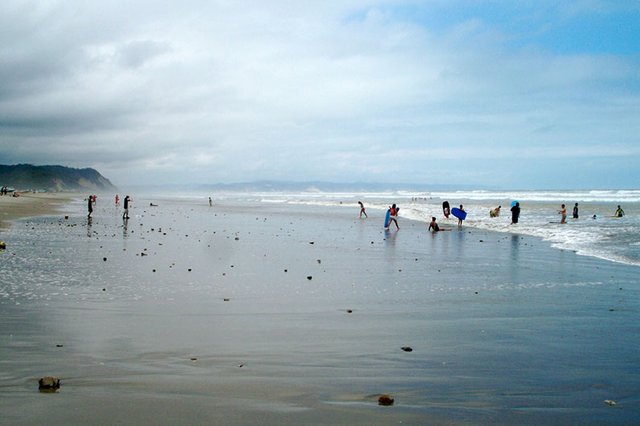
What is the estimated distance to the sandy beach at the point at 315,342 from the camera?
5941 millimetres

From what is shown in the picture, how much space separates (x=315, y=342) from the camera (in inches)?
342

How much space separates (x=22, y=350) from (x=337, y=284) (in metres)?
8.15

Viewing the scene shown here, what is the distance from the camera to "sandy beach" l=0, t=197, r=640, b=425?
5941 millimetres

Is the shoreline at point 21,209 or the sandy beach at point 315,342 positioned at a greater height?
the shoreline at point 21,209

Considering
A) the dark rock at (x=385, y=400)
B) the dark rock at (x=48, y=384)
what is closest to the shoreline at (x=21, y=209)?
the dark rock at (x=48, y=384)

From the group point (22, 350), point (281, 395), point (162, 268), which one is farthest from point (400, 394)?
point (162, 268)

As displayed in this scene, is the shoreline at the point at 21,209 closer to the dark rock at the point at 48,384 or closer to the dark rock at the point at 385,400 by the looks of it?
the dark rock at the point at 48,384

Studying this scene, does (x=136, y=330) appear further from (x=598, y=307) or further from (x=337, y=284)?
(x=598, y=307)

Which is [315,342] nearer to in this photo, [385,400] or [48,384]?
[385,400]

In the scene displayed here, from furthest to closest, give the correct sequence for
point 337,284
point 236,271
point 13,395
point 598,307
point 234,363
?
point 236,271, point 337,284, point 598,307, point 234,363, point 13,395

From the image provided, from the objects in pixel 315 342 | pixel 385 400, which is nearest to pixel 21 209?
pixel 315 342

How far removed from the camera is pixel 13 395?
6031 mm

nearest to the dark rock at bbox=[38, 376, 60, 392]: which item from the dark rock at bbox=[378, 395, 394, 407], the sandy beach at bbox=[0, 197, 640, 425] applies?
the sandy beach at bbox=[0, 197, 640, 425]

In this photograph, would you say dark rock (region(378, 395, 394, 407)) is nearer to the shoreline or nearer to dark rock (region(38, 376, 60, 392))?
dark rock (region(38, 376, 60, 392))
